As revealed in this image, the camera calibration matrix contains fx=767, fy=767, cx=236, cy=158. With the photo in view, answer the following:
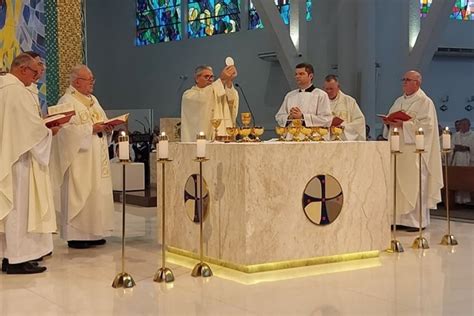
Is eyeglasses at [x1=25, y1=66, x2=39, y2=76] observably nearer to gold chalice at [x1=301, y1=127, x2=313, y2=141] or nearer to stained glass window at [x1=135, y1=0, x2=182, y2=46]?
gold chalice at [x1=301, y1=127, x2=313, y2=141]

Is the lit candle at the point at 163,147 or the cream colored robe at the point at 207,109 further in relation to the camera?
the cream colored robe at the point at 207,109

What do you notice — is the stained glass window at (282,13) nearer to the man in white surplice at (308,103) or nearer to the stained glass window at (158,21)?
the stained glass window at (158,21)

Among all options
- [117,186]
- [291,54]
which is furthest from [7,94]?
[291,54]

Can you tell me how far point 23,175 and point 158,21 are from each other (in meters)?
15.5

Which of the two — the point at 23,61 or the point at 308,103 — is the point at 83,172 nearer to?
the point at 23,61

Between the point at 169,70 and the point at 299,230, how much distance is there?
1476cm

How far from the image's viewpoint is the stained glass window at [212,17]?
739 inches

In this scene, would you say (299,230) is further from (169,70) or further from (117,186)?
(169,70)

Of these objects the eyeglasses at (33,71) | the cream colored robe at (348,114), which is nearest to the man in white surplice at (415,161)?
the cream colored robe at (348,114)

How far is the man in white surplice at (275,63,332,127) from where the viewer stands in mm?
7340

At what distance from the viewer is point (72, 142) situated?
7441mm

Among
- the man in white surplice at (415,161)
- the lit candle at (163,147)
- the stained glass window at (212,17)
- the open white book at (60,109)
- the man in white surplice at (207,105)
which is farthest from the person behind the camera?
the stained glass window at (212,17)

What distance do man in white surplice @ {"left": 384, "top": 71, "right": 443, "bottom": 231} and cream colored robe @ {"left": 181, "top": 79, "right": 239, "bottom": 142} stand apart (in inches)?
71.1

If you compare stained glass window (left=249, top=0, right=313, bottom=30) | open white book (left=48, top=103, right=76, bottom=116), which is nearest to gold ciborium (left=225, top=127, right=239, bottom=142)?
open white book (left=48, top=103, right=76, bottom=116)
